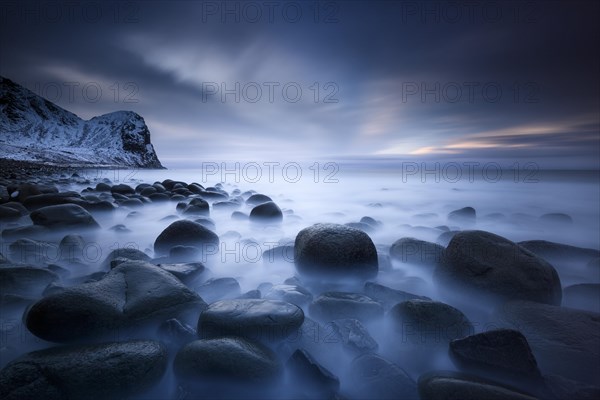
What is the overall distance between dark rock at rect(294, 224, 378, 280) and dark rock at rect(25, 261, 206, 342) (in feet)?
3.69

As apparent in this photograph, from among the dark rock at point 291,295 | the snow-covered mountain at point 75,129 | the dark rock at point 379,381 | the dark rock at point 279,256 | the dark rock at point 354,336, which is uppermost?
the snow-covered mountain at point 75,129

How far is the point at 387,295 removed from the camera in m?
2.35

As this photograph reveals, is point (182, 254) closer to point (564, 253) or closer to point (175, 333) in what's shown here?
point (175, 333)

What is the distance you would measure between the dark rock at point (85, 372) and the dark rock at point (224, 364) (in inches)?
5.8

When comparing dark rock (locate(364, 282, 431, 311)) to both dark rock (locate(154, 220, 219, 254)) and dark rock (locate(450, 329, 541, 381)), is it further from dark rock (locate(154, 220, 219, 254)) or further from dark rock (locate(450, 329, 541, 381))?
dark rock (locate(154, 220, 219, 254))

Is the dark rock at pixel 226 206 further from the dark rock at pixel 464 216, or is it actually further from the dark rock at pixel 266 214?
the dark rock at pixel 464 216

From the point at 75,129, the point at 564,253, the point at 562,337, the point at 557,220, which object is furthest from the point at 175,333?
the point at 75,129

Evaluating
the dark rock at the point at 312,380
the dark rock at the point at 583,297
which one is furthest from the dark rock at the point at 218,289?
the dark rock at the point at 583,297

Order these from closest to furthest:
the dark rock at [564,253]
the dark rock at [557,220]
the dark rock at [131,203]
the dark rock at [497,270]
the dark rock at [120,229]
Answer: the dark rock at [497,270], the dark rock at [564,253], the dark rock at [120,229], the dark rock at [557,220], the dark rock at [131,203]

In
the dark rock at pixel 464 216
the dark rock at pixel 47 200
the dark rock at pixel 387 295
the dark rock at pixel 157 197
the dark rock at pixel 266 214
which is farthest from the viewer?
the dark rock at pixel 157 197

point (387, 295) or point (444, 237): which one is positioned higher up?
point (444, 237)

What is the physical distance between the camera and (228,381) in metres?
1.42

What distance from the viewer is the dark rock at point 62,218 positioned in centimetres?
410

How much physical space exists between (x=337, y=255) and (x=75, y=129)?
358 ft
